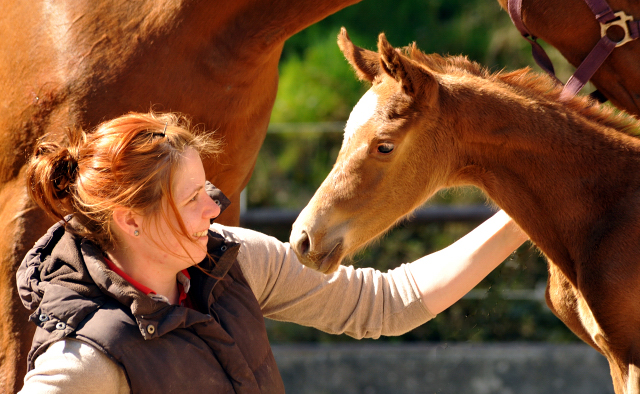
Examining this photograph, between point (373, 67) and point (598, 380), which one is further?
point (598, 380)

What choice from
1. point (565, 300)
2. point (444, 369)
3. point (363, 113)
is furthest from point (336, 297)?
point (444, 369)

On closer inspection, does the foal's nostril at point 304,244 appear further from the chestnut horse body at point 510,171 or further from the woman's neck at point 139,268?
the woman's neck at point 139,268

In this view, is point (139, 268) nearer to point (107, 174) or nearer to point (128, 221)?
point (128, 221)

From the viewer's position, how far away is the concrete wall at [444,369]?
4.27 meters

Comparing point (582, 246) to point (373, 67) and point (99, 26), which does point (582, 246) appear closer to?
point (373, 67)

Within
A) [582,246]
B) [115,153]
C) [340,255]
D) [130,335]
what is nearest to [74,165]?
[115,153]

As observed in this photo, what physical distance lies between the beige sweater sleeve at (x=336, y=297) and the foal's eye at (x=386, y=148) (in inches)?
15.9

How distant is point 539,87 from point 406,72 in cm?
40

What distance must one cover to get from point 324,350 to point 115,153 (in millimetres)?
3287

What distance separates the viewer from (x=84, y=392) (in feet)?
4.30

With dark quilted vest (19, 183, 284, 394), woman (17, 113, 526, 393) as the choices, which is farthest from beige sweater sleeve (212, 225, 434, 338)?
dark quilted vest (19, 183, 284, 394)

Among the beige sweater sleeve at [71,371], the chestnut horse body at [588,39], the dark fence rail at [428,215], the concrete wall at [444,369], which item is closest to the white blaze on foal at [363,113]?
the chestnut horse body at [588,39]

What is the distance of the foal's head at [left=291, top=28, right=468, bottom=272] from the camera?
5.85ft

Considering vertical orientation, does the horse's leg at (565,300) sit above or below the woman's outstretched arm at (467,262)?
below
